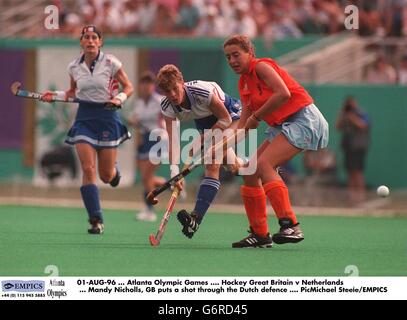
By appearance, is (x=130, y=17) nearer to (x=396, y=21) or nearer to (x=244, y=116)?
(x=396, y=21)

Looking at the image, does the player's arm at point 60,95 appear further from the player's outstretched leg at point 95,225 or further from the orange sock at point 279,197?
the orange sock at point 279,197

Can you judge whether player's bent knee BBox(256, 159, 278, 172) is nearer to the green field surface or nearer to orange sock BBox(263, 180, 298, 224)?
orange sock BBox(263, 180, 298, 224)

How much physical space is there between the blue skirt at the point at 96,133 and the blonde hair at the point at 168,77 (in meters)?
2.02

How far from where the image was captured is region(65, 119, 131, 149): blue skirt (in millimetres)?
13000

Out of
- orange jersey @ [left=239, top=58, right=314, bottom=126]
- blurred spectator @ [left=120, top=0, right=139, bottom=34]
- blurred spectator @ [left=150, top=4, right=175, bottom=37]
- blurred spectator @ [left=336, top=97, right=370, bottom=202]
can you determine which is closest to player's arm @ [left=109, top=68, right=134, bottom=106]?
orange jersey @ [left=239, top=58, right=314, bottom=126]

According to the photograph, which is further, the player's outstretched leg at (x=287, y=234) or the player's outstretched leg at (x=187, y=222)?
the player's outstretched leg at (x=187, y=222)

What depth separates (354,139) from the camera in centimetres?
2047

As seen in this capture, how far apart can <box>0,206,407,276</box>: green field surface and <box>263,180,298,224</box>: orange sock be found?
1.17 feet

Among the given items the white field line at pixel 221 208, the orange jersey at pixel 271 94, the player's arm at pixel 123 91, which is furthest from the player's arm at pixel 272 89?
the white field line at pixel 221 208

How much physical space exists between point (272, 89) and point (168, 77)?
94 cm

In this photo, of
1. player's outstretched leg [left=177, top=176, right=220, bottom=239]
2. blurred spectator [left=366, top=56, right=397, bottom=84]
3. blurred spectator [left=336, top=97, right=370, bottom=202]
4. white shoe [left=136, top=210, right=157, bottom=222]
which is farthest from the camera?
blurred spectator [left=366, top=56, right=397, bottom=84]

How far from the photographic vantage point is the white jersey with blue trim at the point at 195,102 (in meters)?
11.4

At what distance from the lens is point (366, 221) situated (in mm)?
17172

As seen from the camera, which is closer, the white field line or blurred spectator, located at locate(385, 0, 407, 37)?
the white field line
